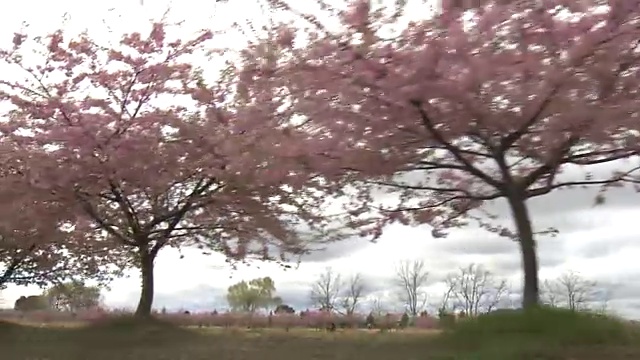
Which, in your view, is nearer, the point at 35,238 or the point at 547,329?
the point at 547,329

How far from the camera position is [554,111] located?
9.88 m

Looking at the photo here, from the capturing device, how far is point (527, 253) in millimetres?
10883

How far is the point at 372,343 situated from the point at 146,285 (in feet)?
22.9

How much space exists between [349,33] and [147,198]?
823cm

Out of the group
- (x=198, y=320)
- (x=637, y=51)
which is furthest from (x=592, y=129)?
(x=198, y=320)

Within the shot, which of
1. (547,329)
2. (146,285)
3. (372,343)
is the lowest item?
(372,343)

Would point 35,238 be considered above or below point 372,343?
above

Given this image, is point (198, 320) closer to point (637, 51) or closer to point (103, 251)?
point (103, 251)

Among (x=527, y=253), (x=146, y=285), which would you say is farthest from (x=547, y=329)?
(x=146, y=285)

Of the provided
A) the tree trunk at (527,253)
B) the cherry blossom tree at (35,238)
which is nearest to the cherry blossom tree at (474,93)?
the tree trunk at (527,253)

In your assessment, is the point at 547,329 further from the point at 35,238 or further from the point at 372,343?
the point at 35,238

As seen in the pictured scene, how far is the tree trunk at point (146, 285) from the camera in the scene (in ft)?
54.6

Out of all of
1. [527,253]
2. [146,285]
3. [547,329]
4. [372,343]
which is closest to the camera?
[547,329]

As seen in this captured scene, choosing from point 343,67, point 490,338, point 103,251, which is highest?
point 343,67
